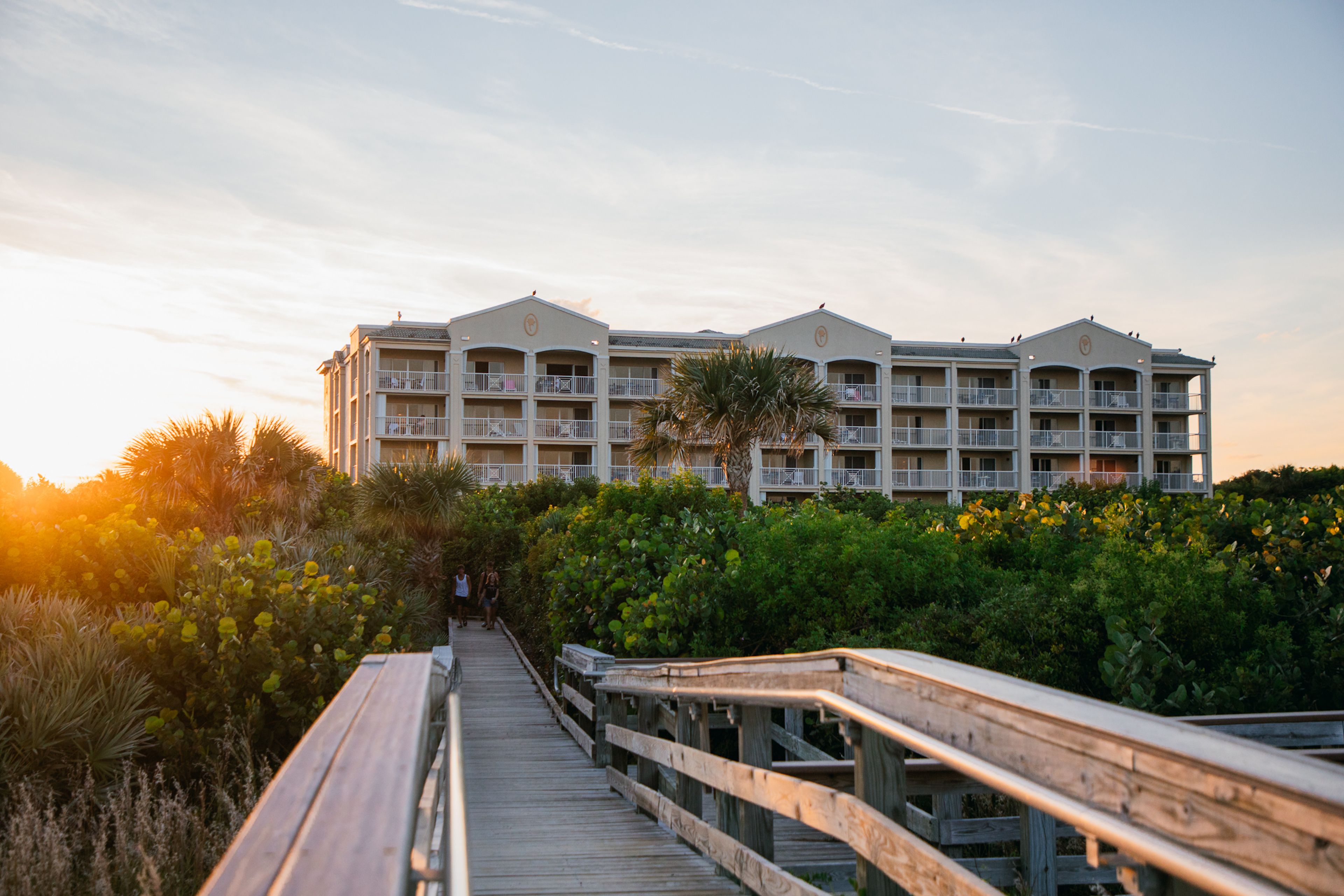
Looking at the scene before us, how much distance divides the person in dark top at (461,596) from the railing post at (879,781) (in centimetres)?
2182

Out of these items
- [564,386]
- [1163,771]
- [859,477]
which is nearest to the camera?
[1163,771]

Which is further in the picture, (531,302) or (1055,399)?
(1055,399)

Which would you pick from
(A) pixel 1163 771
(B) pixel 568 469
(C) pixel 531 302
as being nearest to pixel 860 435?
(B) pixel 568 469

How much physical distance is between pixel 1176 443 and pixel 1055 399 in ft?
26.4

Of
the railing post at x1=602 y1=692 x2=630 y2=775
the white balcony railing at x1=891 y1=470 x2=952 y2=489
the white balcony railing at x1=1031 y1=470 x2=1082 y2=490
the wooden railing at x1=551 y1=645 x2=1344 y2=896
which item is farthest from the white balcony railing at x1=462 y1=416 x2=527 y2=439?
the wooden railing at x1=551 y1=645 x2=1344 y2=896

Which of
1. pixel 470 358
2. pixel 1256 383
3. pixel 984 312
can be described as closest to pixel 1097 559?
pixel 1256 383

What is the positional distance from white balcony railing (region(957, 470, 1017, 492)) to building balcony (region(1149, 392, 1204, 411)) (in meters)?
9.97

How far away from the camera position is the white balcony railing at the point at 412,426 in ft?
140

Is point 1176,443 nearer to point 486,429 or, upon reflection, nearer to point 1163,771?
point 486,429

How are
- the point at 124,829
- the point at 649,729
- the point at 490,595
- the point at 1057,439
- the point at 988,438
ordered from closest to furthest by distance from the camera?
the point at 124,829, the point at 649,729, the point at 490,595, the point at 988,438, the point at 1057,439

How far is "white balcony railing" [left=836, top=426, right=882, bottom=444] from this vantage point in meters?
46.7

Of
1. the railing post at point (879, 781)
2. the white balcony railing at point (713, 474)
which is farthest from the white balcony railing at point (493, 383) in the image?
the railing post at point (879, 781)

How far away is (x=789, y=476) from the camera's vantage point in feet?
151

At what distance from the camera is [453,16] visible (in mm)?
13531
